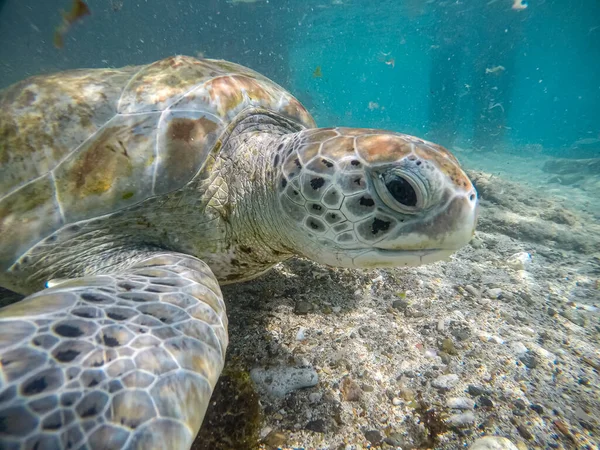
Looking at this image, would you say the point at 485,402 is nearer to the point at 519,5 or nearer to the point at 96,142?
the point at 96,142

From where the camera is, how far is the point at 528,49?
44.8 m

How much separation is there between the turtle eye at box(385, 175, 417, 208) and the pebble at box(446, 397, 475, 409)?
884 millimetres

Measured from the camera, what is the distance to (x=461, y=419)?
50.4 inches

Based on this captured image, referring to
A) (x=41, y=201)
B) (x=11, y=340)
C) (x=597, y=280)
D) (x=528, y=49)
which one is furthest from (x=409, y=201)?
(x=528, y=49)

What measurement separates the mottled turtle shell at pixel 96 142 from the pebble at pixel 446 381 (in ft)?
5.19

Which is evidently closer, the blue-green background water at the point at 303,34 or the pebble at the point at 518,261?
the pebble at the point at 518,261

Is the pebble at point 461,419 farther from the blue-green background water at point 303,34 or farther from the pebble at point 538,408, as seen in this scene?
Result: the blue-green background water at point 303,34

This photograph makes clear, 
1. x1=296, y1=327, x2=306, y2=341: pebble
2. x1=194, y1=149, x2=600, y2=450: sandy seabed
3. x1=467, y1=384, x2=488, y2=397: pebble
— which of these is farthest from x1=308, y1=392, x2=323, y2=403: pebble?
x1=467, y1=384, x2=488, y2=397: pebble

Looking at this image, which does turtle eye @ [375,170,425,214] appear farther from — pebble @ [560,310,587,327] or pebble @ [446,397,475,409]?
pebble @ [560,310,587,327]

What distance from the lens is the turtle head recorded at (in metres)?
1.26

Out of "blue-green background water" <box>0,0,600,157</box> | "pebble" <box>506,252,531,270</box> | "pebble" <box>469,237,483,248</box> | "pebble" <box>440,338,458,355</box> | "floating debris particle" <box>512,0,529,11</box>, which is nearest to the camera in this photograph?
"pebble" <box>440,338,458,355</box>

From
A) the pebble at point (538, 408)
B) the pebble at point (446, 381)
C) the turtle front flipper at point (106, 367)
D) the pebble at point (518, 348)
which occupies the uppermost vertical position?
the turtle front flipper at point (106, 367)

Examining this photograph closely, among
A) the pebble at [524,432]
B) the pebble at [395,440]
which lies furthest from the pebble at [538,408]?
the pebble at [395,440]

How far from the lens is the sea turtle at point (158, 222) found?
2.51 feet
